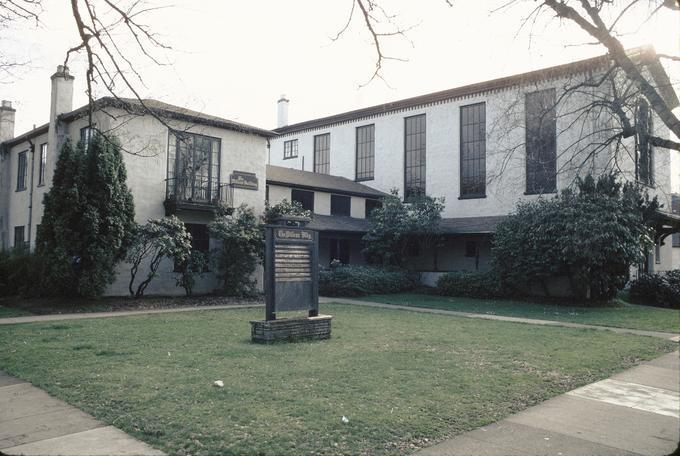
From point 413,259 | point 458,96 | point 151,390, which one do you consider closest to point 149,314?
point 151,390

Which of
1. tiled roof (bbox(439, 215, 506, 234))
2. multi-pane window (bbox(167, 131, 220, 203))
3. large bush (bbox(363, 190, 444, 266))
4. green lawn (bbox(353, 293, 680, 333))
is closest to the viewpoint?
green lawn (bbox(353, 293, 680, 333))

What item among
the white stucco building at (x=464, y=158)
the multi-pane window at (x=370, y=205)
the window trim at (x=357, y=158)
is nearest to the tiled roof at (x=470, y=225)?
the white stucco building at (x=464, y=158)

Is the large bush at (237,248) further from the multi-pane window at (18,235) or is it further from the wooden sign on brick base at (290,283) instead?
the multi-pane window at (18,235)

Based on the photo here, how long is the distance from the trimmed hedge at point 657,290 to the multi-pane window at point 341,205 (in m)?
15.1

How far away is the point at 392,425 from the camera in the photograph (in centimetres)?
505

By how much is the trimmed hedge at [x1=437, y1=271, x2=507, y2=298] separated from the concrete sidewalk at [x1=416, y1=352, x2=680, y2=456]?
15682 mm

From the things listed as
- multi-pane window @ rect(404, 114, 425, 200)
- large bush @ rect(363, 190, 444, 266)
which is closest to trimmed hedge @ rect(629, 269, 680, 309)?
large bush @ rect(363, 190, 444, 266)

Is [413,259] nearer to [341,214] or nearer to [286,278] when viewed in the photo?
[341,214]

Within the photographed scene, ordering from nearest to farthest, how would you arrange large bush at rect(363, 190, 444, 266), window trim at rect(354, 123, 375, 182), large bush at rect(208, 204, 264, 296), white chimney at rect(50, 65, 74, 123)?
large bush at rect(208, 204, 264, 296) < white chimney at rect(50, 65, 74, 123) < large bush at rect(363, 190, 444, 266) < window trim at rect(354, 123, 375, 182)

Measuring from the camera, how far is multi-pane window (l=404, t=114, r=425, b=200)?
3083 centimetres

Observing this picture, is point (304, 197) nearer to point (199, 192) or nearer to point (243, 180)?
point (243, 180)

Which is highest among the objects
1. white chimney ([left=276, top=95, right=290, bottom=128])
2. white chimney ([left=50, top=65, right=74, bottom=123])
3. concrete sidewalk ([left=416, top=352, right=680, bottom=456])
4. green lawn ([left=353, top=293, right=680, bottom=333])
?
white chimney ([left=276, top=95, right=290, bottom=128])

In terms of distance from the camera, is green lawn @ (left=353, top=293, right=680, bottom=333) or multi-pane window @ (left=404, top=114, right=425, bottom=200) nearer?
green lawn @ (left=353, top=293, right=680, bottom=333)

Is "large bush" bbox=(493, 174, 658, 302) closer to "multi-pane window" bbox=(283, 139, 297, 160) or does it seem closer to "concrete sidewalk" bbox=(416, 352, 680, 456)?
"concrete sidewalk" bbox=(416, 352, 680, 456)
